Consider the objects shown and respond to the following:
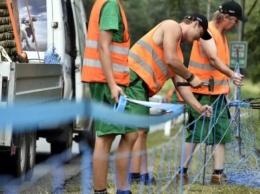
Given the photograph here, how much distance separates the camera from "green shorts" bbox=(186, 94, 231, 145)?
Result: 927cm

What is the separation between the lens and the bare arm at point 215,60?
9.09 meters

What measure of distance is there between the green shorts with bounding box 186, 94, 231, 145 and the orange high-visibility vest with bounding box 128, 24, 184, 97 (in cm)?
131

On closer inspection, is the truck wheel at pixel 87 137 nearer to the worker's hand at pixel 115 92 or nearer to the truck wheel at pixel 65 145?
the truck wheel at pixel 65 145

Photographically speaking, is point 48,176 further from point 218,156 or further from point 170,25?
point 170,25

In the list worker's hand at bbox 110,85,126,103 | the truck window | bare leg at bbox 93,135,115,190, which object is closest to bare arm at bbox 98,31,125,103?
worker's hand at bbox 110,85,126,103

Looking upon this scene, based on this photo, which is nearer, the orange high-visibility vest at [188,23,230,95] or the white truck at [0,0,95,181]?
the white truck at [0,0,95,181]

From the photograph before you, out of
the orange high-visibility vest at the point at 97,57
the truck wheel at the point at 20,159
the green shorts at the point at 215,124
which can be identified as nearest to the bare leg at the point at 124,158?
the orange high-visibility vest at the point at 97,57

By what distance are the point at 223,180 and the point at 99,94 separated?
2606 millimetres

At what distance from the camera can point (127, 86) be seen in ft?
23.9

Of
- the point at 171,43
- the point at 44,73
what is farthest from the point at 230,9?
the point at 44,73

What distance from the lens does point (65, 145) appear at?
12.9 metres

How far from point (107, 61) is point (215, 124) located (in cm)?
275

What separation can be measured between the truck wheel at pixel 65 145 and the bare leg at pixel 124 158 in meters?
5.32

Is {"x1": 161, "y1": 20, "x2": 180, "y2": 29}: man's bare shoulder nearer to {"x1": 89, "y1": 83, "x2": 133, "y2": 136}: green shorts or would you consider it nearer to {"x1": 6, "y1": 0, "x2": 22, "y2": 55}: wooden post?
{"x1": 89, "y1": 83, "x2": 133, "y2": 136}: green shorts
